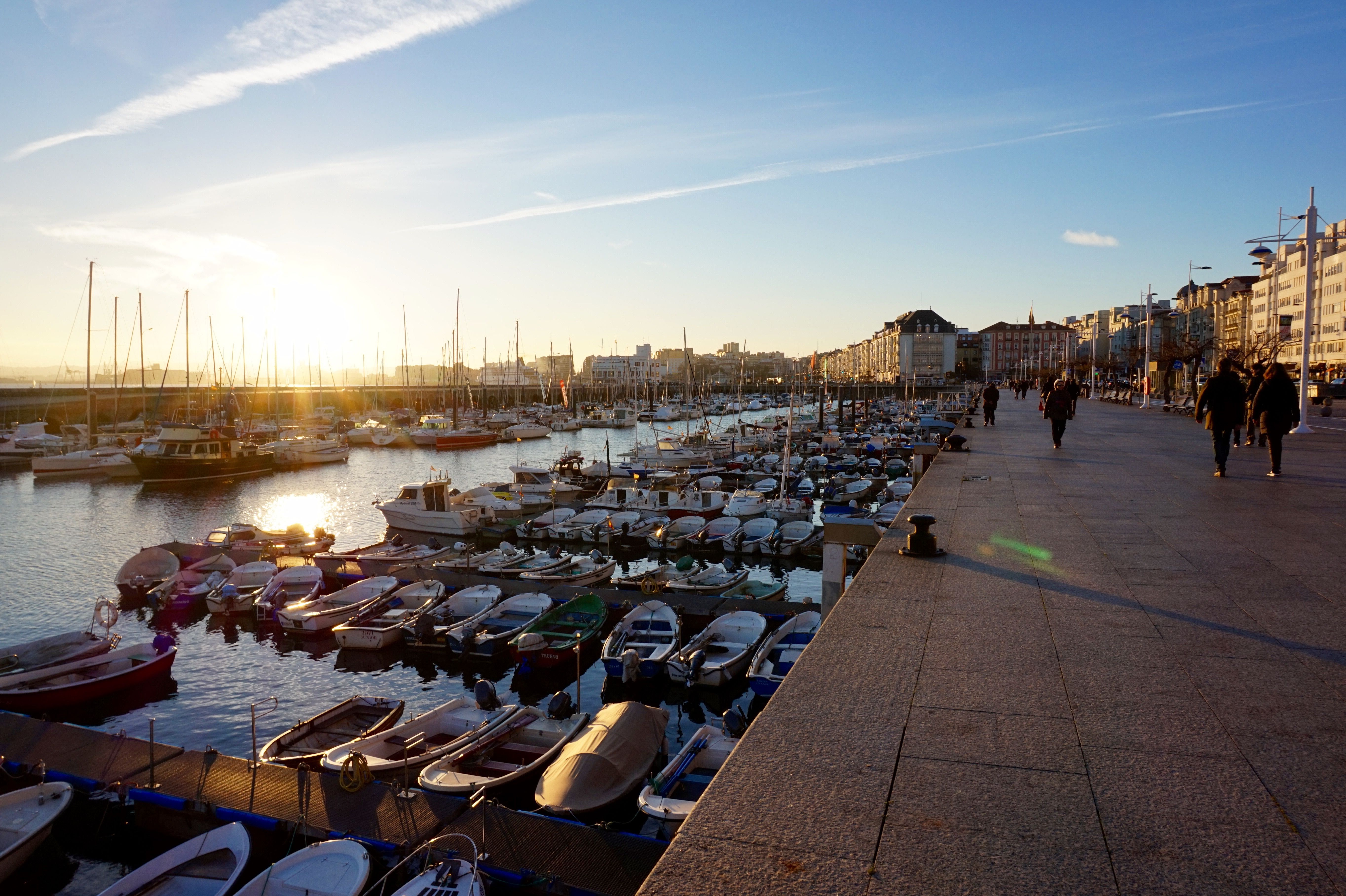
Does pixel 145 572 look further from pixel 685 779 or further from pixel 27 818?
pixel 685 779

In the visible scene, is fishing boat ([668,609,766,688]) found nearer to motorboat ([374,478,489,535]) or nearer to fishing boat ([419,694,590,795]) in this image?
fishing boat ([419,694,590,795])

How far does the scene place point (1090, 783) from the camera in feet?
11.9

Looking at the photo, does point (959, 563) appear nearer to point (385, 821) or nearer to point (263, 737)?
point (385, 821)

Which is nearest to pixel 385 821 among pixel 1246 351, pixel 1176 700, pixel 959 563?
pixel 959 563

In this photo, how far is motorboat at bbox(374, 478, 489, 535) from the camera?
127 ft

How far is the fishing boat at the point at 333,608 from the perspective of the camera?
24.5 m

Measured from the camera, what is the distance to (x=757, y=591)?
2533cm

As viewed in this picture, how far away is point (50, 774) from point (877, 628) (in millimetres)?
15232

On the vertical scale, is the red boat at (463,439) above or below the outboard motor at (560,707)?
above

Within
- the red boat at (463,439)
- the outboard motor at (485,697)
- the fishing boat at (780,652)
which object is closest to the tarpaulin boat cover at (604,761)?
the outboard motor at (485,697)

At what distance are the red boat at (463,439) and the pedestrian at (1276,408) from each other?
255ft

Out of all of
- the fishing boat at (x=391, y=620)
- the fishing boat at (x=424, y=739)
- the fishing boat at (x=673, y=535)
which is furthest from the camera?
the fishing boat at (x=673, y=535)

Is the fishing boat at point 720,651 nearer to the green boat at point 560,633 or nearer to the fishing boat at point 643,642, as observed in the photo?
the fishing boat at point 643,642

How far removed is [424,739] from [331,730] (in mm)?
2166
